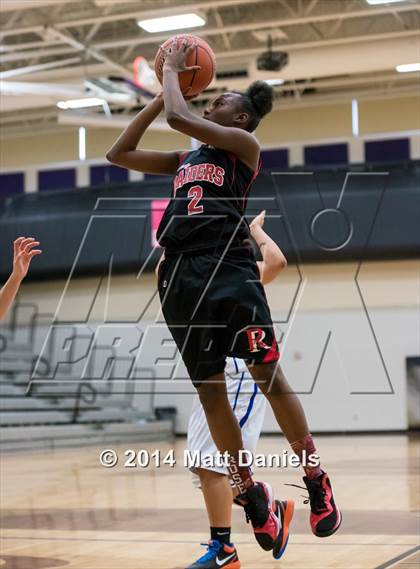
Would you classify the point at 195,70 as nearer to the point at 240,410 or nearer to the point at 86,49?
the point at 240,410

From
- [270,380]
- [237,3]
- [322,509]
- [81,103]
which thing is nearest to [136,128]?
[270,380]

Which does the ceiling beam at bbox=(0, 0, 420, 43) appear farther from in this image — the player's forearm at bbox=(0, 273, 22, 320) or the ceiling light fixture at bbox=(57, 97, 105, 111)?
the player's forearm at bbox=(0, 273, 22, 320)

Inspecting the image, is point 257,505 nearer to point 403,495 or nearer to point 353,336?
point 403,495

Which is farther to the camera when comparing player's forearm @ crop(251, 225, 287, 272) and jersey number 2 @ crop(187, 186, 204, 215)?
player's forearm @ crop(251, 225, 287, 272)

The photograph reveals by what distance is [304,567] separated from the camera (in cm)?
480

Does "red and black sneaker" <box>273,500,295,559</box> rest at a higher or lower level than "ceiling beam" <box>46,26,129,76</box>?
lower

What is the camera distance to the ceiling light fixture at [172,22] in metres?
14.4

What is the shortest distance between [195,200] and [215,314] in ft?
1.63

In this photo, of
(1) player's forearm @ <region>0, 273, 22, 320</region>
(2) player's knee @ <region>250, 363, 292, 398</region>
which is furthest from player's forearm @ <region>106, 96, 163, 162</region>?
(2) player's knee @ <region>250, 363, 292, 398</region>

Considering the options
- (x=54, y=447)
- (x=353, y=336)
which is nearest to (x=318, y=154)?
(x=353, y=336)

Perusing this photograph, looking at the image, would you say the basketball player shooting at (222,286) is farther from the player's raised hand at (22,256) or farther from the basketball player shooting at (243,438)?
the player's raised hand at (22,256)

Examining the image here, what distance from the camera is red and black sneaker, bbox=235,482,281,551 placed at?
13.6 ft

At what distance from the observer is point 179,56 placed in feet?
13.3

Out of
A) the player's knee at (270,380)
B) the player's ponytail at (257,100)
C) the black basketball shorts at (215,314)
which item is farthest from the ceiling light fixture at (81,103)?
the player's knee at (270,380)
